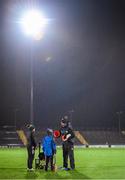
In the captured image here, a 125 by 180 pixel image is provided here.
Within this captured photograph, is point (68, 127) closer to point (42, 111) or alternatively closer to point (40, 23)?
point (40, 23)

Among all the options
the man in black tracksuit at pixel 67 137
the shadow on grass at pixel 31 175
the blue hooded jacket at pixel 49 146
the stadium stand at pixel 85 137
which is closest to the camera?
the shadow on grass at pixel 31 175

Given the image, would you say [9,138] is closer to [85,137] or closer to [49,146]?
[85,137]

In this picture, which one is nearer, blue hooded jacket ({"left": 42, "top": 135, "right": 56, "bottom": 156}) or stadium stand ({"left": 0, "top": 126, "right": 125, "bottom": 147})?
blue hooded jacket ({"left": 42, "top": 135, "right": 56, "bottom": 156})

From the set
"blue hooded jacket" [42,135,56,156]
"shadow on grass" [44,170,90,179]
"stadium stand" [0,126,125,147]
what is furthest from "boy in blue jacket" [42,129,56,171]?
"stadium stand" [0,126,125,147]

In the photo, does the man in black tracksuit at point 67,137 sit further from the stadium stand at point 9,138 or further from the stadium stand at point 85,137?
the stadium stand at point 85,137

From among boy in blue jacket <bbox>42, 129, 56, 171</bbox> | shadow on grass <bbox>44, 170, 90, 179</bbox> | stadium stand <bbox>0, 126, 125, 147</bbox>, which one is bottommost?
stadium stand <bbox>0, 126, 125, 147</bbox>

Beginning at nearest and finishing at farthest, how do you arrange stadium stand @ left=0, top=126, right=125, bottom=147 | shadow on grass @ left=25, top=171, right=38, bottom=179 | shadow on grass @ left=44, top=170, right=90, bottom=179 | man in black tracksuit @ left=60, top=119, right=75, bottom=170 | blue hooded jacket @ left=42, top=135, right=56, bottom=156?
shadow on grass @ left=44, top=170, right=90, bottom=179, shadow on grass @ left=25, top=171, right=38, bottom=179, blue hooded jacket @ left=42, top=135, right=56, bottom=156, man in black tracksuit @ left=60, top=119, right=75, bottom=170, stadium stand @ left=0, top=126, right=125, bottom=147

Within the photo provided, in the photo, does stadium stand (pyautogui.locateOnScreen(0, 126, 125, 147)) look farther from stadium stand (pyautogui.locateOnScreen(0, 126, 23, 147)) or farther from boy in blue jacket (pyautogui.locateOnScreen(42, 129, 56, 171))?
boy in blue jacket (pyautogui.locateOnScreen(42, 129, 56, 171))

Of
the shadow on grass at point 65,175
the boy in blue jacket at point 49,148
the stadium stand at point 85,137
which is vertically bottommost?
the stadium stand at point 85,137

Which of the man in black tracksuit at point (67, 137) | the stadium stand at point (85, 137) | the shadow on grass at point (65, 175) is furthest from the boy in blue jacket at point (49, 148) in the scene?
the stadium stand at point (85, 137)

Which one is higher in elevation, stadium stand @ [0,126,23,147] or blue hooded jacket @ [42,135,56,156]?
blue hooded jacket @ [42,135,56,156]

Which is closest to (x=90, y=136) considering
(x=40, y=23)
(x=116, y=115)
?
(x=116, y=115)

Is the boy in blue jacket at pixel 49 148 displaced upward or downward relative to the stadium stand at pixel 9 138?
upward

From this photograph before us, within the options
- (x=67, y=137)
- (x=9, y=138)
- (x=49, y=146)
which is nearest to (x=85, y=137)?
(x=9, y=138)
